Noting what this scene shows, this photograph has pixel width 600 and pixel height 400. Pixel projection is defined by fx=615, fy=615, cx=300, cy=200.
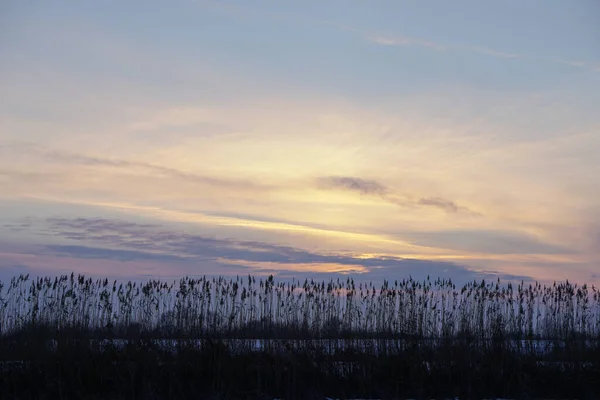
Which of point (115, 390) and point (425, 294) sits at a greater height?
point (425, 294)

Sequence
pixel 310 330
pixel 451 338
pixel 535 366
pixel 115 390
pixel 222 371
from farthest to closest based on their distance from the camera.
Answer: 1. pixel 310 330
2. pixel 451 338
3. pixel 535 366
4. pixel 222 371
5. pixel 115 390

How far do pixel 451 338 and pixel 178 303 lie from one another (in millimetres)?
7311

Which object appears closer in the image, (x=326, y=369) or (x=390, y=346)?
(x=326, y=369)

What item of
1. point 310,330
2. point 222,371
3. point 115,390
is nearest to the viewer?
point 115,390

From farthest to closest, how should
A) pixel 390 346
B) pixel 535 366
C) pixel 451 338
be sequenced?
pixel 451 338, pixel 390 346, pixel 535 366

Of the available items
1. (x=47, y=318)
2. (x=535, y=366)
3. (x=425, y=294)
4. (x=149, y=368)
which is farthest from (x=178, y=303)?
(x=535, y=366)

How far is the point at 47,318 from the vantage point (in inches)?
631

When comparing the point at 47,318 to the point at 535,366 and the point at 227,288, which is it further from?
the point at 535,366

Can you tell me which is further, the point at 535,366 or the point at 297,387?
the point at 535,366

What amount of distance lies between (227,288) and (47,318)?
4810mm

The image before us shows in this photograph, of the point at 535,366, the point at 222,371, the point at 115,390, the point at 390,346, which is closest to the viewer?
the point at 115,390

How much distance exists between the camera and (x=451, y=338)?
15.6 meters

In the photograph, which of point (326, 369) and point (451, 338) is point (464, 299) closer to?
point (451, 338)

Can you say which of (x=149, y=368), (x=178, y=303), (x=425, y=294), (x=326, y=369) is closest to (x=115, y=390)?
(x=149, y=368)
